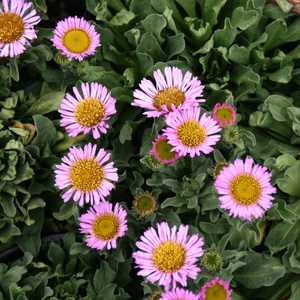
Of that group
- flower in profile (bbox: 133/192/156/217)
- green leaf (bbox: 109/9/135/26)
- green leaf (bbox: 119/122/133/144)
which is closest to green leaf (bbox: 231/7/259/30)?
green leaf (bbox: 109/9/135/26)

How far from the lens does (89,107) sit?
114 inches

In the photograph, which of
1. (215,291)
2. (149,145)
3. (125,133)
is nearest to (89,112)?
(125,133)

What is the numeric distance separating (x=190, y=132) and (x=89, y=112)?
493 millimetres

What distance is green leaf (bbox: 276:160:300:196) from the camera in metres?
2.91

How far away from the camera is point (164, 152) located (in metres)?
2.69

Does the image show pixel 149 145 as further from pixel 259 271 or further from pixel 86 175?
pixel 259 271

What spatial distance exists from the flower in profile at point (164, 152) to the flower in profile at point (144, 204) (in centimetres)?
23

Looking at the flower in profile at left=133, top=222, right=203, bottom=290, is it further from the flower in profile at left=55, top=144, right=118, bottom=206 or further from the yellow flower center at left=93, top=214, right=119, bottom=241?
the flower in profile at left=55, top=144, right=118, bottom=206

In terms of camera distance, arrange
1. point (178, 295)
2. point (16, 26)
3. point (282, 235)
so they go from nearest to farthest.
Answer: point (178, 295) → point (282, 235) → point (16, 26)

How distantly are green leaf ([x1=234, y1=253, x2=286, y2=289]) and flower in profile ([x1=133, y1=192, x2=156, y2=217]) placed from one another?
49 cm

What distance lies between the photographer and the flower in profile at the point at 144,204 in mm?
2801

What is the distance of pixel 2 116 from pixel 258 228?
4.32ft

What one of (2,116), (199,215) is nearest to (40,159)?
(2,116)

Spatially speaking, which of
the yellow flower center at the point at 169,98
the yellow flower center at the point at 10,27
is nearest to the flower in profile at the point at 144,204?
the yellow flower center at the point at 169,98
